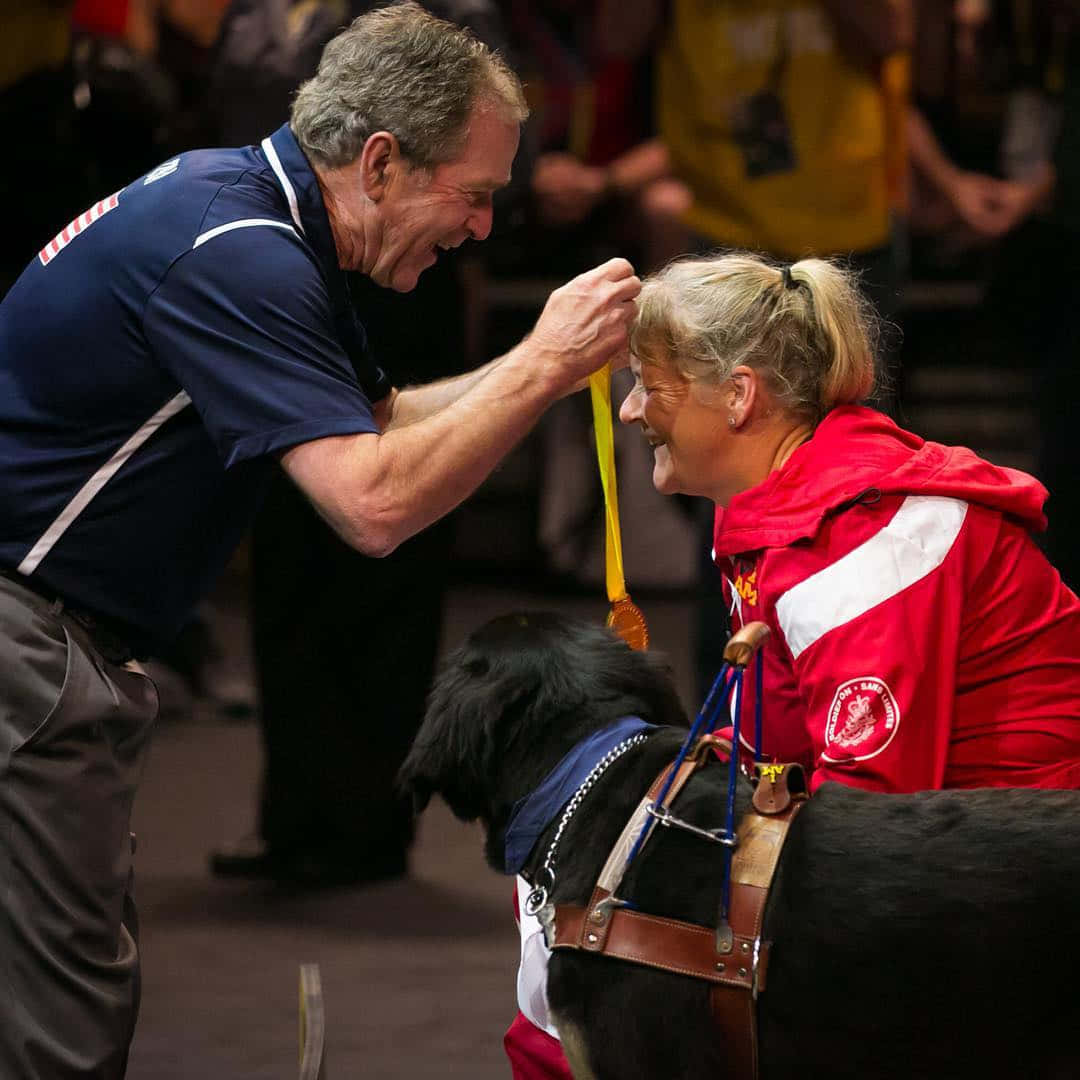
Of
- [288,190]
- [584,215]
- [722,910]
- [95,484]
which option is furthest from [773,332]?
[584,215]

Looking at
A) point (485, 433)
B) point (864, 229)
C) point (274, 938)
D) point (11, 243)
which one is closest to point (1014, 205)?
point (864, 229)

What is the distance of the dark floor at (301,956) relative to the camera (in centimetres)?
332

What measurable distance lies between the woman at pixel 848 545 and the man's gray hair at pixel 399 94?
34 centimetres

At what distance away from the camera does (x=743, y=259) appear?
2.57m

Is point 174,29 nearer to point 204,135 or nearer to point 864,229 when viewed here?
point 204,135

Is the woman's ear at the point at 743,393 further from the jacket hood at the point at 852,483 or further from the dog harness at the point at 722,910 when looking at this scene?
the dog harness at the point at 722,910

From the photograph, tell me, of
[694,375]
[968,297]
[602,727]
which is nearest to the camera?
[602,727]

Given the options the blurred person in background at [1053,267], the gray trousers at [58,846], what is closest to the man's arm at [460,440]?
the gray trousers at [58,846]

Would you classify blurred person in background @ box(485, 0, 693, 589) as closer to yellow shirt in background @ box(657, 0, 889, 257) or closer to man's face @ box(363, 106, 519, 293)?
yellow shirt in background @ box(657, 0, 889, 257)

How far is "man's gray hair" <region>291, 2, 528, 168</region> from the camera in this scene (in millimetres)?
2469

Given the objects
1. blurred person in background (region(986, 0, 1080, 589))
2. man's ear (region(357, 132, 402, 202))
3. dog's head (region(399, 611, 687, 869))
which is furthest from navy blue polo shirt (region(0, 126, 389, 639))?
blurred person in background (region(986, 0, 1080, 589))

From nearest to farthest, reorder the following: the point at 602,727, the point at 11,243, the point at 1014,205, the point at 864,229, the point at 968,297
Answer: the point at 602,727 < the point at 864,229 < the point at 11,243 < the point at 1014,205 < the point at 968,297

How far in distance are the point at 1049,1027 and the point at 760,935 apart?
319 mm

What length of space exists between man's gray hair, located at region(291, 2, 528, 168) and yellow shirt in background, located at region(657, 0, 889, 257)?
209 centimetres
